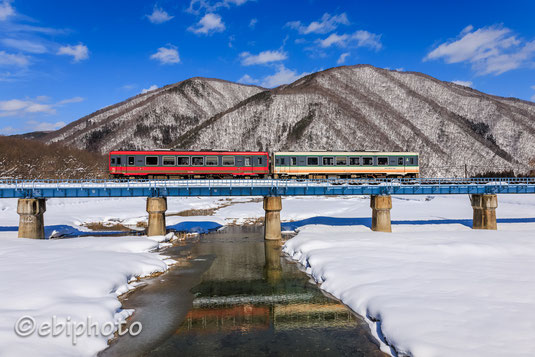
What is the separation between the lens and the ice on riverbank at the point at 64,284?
1254 cm

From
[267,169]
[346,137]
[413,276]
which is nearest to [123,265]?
[413,276]

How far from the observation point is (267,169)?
143ft

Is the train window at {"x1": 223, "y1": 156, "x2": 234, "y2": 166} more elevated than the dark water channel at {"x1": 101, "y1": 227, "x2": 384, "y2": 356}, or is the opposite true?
the train window at {"x1": 223, "y1": 156, "x2": 234, "y2": 166}

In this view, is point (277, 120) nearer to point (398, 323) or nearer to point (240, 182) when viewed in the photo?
point (240, 182)

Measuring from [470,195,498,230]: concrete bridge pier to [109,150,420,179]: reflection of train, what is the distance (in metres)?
8.88

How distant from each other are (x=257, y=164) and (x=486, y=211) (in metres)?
27.7

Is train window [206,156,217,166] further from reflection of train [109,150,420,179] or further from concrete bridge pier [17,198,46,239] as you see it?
concrete bridge pier [17,198,46,239]

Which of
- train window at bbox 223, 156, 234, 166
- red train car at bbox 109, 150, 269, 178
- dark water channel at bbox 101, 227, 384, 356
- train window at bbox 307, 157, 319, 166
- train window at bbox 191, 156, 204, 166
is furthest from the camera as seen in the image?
train window at bbox 307, 157, 319, 166

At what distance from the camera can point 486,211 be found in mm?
39094

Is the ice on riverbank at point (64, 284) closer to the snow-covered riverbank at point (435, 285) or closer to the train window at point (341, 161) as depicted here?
the snow-covered riverbank at point (435, 285)

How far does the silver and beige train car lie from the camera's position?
4428cm

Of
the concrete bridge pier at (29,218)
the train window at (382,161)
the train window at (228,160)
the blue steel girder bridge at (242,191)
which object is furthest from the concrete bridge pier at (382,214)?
the concrete bridge pier at (29,218)

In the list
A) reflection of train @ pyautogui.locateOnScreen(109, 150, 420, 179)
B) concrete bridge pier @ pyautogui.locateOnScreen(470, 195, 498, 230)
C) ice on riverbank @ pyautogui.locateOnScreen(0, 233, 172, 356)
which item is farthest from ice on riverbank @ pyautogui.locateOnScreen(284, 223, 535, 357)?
reflection of train @ pyautogui.locateOnScreen(109, 150, 420, 179)

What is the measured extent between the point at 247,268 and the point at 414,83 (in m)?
185
